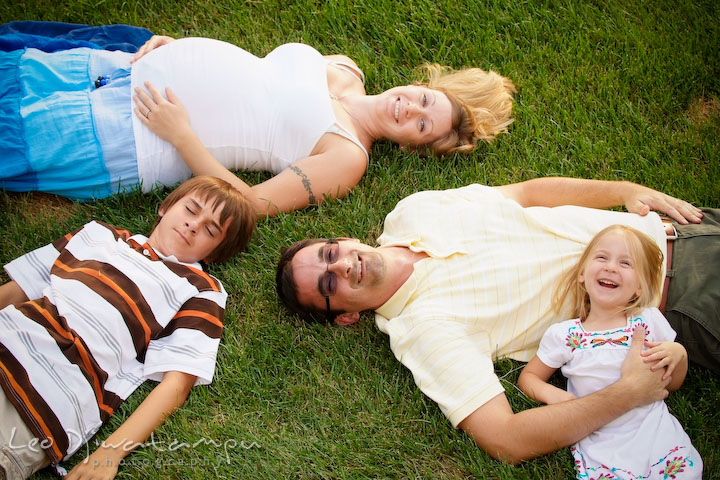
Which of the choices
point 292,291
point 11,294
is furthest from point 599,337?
point 11,294

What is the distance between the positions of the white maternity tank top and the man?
94 centimetres

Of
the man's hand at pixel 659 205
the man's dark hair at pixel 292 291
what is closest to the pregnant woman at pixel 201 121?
the man's dark hair at pixel 292 291

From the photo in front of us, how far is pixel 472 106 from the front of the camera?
455cm

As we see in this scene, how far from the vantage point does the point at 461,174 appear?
4.47 metres

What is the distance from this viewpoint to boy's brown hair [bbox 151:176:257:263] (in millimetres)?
3771

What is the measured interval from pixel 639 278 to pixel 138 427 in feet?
8.63

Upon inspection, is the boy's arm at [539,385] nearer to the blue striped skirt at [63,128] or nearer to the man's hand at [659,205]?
the man's hand at [659,205]

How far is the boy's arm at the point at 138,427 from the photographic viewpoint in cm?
304

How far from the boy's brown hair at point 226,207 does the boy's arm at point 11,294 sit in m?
0.92

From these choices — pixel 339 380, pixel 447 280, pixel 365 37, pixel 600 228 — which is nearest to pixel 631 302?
pixel 600 228

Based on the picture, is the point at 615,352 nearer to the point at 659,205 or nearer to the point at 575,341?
the point at 575,341

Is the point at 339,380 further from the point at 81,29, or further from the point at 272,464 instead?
the point at 81,29

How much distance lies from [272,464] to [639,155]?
326cm

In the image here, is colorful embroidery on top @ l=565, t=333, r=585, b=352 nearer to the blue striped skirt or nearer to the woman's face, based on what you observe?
the woman's face
